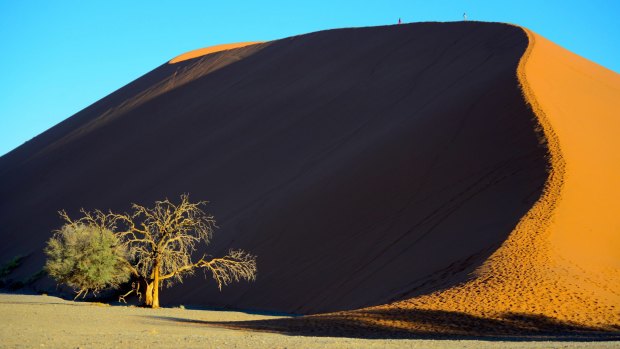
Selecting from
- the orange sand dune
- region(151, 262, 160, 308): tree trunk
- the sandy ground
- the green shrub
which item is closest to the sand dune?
region(151, 262, 160, 308): tree trunk

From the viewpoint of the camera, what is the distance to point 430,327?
616 inches

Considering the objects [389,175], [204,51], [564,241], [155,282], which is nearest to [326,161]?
[389,175]

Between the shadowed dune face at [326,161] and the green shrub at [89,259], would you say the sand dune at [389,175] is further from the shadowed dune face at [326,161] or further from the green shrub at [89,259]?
the green shrub at [89,259]

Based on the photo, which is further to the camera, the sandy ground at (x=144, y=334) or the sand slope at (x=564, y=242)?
the sand slope at (x=564, y=242)

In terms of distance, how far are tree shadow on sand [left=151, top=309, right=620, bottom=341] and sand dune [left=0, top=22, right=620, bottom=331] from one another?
302mm

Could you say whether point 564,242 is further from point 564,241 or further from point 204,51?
point 204,51

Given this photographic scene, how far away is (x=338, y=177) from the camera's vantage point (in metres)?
29.4

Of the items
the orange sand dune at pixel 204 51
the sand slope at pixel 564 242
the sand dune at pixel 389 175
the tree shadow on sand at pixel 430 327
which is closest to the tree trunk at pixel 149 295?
the sand dune at pixel 389 175

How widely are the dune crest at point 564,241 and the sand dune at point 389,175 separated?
0.19 ft

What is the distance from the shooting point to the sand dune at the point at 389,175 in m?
19.8

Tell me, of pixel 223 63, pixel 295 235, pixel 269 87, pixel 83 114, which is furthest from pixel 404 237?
pixel 83 114

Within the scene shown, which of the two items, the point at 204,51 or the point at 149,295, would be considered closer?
the point at 149,295

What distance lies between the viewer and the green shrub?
75.7ft

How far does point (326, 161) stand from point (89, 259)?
11.9 meters
